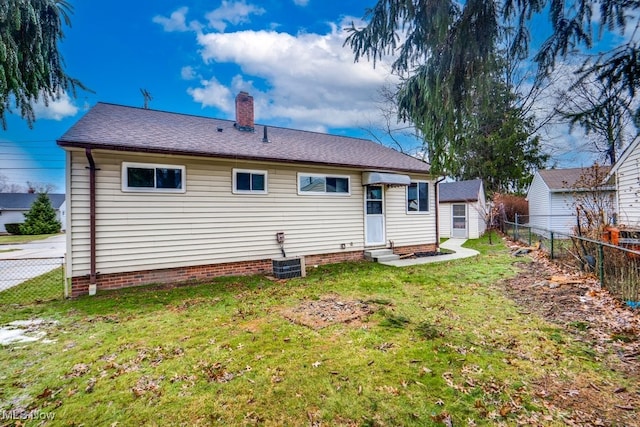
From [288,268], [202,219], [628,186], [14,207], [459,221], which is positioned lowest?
[288,268]

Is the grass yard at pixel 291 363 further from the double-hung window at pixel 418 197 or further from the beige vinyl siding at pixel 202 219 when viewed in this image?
the double-hung window at pixel 418 197

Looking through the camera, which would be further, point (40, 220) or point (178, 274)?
point (40, 220)

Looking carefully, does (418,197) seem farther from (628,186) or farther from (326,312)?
(326,312)

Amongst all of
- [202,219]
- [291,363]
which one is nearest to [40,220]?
[202,219]

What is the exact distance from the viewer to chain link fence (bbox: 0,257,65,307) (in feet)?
20.9

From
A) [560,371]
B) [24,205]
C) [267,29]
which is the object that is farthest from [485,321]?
[24,205]

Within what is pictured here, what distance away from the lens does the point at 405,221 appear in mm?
11383

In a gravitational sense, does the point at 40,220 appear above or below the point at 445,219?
above

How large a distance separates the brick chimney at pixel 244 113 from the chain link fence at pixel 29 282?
6.48m

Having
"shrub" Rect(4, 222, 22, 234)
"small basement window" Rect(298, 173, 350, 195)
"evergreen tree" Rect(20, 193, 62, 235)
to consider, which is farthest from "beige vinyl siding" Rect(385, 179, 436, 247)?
"shrub" Rect(4, 222, 22, 234)

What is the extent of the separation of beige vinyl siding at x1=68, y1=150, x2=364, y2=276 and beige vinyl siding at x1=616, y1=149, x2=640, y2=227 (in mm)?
9468

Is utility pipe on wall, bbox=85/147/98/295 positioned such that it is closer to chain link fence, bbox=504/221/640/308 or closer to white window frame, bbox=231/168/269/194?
white window frame, bbox=231/168/269/194

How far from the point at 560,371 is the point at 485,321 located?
1.46m

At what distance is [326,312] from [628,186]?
12632 millimetres
